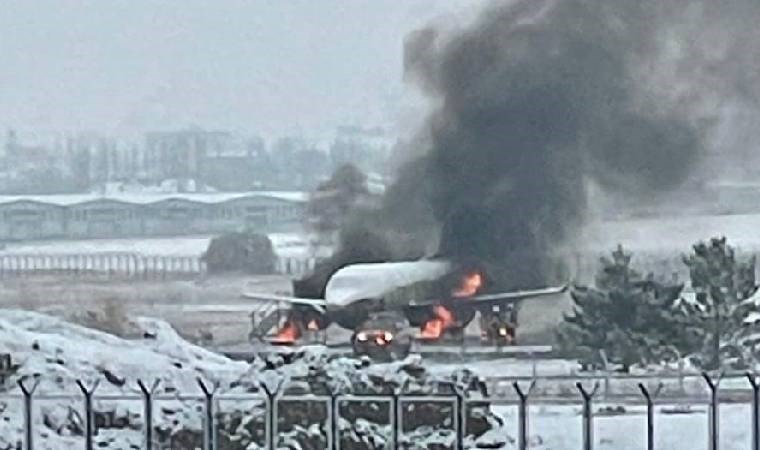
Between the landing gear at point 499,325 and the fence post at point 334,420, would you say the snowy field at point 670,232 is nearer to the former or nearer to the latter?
the landing gear at point 499,325

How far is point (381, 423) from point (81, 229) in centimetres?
320

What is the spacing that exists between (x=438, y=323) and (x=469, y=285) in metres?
0.25

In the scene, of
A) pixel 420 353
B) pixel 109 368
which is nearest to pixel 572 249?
pixel 420 353

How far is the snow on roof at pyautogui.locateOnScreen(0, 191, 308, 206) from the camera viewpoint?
25.0 feet

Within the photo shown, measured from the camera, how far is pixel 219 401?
14.8 ft

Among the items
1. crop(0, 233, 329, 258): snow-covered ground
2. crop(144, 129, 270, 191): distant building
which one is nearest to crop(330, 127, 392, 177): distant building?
crop(144, 129, 270, 191): distant building

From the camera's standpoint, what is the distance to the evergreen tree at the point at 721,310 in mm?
7016

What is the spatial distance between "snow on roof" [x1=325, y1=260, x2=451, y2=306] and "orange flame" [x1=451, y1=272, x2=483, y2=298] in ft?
0.36

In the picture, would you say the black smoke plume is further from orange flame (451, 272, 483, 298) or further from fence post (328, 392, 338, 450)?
fence post (328, 392, 338, 450)

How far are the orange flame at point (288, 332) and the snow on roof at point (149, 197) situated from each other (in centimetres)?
61

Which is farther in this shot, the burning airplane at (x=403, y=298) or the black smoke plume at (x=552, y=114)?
the black smoke plume at (x=552, y=114)

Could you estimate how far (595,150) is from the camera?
26.1ft

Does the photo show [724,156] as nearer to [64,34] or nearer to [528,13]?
[528,13]

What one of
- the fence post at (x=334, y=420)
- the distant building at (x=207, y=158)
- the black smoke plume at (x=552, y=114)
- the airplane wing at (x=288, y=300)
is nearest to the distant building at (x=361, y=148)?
the black smoke plume at (x=552, y=114)
